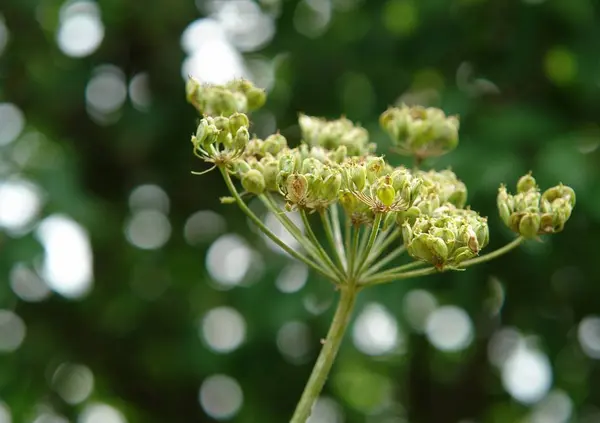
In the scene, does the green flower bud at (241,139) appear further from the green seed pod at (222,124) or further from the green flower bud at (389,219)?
the green flower bud at (389,219)

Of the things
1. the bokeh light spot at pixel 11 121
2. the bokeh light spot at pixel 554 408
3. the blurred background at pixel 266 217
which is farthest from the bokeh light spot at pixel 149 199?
the bokeh light spot at pixel 554 408

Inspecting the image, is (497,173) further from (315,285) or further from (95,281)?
(95,281)

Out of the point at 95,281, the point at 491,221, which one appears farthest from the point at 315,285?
the point at 95,281

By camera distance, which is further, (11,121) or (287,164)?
(11,121)

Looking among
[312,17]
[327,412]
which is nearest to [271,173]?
[312,17]

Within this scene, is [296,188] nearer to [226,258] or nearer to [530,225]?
[530,225]

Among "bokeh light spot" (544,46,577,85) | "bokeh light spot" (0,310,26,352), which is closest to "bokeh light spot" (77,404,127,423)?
"bokeh light spot" (0,310,26,352)
